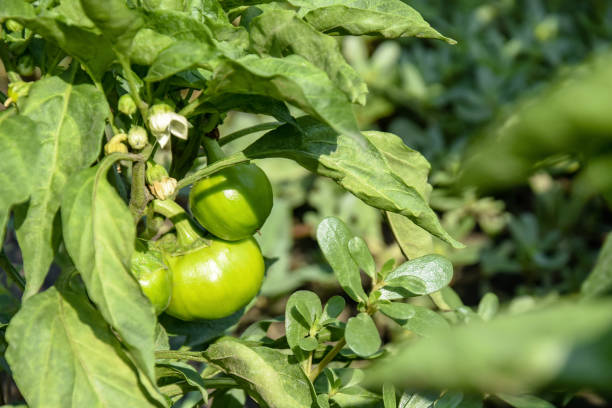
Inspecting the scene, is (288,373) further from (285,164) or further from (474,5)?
(474,5)

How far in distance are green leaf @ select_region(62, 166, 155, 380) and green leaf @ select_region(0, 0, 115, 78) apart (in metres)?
0.12

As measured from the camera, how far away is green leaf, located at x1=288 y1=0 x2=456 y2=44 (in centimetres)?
69

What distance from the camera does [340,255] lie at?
0.78 metres

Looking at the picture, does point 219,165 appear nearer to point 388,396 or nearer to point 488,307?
point 388,396

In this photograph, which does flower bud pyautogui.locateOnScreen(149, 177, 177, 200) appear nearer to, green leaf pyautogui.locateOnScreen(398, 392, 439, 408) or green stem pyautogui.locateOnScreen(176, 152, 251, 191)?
green stem pyautogui.locateOnScreen(176, 152, 251, 191)

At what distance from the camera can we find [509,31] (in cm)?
273

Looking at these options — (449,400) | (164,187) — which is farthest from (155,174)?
(449,400)

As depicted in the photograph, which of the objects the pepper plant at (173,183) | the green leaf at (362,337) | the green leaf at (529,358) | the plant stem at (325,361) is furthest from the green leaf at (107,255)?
the green leaf at (529,358)

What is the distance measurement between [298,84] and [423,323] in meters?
0.35

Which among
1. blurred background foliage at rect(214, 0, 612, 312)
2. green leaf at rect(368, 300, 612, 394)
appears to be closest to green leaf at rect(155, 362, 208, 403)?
green leaf at rect(368, 300, 612, 394)

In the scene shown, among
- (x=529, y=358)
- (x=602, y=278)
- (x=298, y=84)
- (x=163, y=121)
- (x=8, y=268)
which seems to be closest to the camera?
(x=529, y=358)

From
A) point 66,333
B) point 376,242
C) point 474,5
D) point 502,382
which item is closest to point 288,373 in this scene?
point 66,333

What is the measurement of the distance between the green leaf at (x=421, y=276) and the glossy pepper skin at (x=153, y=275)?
24 cm

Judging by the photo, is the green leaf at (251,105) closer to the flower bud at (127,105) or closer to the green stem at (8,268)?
the flower bud at (127,105)
